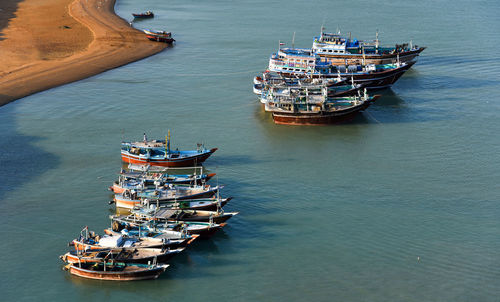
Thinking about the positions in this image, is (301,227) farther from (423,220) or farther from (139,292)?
(139,292)

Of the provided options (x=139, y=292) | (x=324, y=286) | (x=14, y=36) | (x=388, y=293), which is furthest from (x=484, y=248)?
(x=14, y=36)

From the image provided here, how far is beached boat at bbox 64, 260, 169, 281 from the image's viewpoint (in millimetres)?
37906

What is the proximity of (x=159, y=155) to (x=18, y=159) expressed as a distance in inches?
516

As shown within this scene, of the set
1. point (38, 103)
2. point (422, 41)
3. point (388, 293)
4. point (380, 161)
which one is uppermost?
point (422, 41)

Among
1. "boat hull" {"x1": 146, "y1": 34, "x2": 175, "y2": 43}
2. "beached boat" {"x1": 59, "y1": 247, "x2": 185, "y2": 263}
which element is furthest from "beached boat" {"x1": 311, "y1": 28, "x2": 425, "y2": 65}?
"beached boat" {"x1": 59, "y1": 247, "x2": 185, "y2": 263}

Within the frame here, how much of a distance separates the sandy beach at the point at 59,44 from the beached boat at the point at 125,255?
3714 centimetres

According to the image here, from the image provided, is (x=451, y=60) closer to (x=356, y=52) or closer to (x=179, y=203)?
(x=356, y=52)

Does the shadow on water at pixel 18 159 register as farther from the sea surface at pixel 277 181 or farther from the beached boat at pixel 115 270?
the beached boat at pixel 115 270

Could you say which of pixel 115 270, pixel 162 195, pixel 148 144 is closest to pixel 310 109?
pixel 148 144

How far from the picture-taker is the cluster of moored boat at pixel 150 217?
38.4m

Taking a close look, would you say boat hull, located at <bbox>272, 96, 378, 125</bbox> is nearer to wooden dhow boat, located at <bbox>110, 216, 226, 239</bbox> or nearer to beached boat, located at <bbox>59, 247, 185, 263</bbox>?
wooden dhow boat, located at <bbox>110, 216, 226, 239</bbox>

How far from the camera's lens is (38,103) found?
230 feet

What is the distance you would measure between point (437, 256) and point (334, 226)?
7396 mm

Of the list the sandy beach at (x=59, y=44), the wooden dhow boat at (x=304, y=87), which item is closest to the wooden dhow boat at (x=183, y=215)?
the wooden dhow boat at (x=304, y=87)
